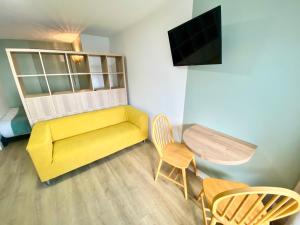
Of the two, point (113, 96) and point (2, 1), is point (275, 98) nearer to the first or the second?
point (113, 96)

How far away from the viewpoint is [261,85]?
1153 millimetres

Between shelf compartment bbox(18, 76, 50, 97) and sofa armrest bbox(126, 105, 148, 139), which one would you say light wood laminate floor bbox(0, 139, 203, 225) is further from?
shelf compartment bbox(18, 76, 50, 97)

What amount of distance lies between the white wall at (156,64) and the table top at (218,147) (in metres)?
0.56

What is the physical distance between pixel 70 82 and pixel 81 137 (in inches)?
55.4

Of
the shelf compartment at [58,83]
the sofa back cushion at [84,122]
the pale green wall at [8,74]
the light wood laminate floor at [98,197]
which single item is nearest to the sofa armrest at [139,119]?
the sofa back cushion at [84,122]

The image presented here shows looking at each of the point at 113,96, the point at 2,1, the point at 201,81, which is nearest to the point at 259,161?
the point at 201,81

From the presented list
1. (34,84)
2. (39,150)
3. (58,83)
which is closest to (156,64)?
(39,150)

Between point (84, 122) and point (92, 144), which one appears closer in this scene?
point (92, 144)

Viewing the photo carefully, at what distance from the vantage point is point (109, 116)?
102 inches

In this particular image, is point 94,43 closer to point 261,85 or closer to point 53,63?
point 53,63

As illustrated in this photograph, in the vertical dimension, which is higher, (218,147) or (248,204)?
(218,147)

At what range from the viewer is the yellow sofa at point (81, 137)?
160 centimetres

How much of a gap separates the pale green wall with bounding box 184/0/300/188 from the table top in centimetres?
11

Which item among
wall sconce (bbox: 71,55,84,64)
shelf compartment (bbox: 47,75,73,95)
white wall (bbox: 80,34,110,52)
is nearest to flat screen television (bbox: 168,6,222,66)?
wall sconce (bbox: 71,55,84,64)
